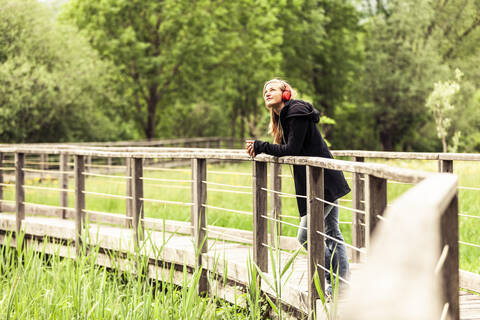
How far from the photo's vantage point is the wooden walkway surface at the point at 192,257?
184 inches

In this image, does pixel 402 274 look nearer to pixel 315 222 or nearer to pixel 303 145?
pixel 315 222

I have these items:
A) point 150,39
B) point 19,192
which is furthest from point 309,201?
point 150,39

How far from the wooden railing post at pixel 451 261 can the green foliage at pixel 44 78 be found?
76.6 ft

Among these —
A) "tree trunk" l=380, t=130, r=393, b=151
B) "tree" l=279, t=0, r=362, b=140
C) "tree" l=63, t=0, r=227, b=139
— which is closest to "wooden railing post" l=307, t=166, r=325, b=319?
"tree" l=63, t=0, r=227, b=139

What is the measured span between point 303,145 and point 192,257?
2014 mm

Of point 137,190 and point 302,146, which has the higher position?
point 302,146

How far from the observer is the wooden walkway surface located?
4668 mm

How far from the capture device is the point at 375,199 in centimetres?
313

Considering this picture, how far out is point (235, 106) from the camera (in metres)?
39.9

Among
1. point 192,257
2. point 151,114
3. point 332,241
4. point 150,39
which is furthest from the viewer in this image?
point 151,114

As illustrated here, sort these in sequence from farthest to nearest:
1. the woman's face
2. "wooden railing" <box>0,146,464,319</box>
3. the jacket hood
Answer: the woman's face
the jacket hood
"wooden railing" <box>0,146,464,319</box>

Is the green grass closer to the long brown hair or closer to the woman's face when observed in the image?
the long brown hair

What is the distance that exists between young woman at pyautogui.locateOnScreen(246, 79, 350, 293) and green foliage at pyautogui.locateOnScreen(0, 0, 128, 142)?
2070 cm

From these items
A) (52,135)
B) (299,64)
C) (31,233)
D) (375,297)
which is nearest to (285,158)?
(375,297)
